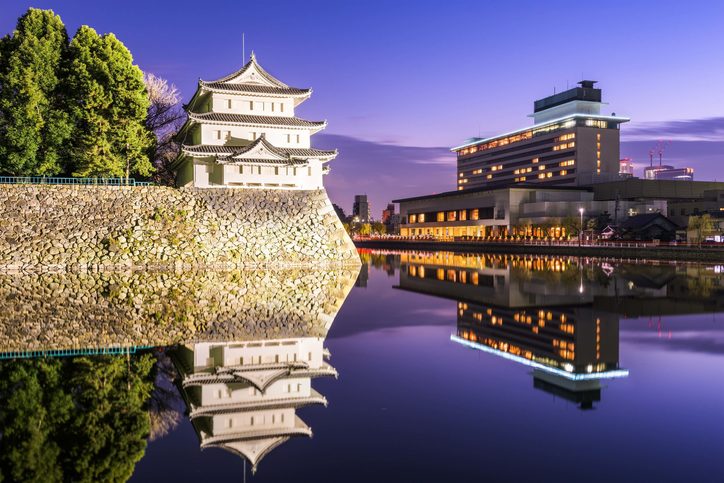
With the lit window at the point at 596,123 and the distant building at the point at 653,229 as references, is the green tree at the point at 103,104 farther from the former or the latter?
the lit window at the point at 596,123

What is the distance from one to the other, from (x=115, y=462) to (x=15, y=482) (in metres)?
1.03

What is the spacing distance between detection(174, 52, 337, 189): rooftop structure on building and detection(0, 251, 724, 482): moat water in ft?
80.5

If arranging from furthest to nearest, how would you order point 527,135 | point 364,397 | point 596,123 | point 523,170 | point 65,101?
point 523,170 < point 527,135 < point 596,123 < point 65,101 < point 364,397

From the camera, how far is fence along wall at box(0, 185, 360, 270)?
34.7 metres

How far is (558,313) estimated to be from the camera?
18.7 meters

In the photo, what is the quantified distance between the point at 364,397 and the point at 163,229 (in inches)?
1226

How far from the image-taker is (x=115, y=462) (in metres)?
6.75

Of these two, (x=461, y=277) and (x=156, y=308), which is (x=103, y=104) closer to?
(x=461, y=277)

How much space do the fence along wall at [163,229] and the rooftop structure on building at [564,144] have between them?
82.4 metres

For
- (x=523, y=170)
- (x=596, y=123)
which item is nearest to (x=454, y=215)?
(x=523, y=170)

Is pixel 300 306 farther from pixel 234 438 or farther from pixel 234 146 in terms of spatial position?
pixel 234 146

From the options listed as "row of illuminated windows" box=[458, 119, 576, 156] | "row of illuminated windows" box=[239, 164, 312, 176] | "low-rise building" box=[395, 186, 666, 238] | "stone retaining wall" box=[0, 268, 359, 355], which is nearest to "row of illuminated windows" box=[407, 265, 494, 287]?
"stone retaining wall" box=[0, 268, 359, 355]

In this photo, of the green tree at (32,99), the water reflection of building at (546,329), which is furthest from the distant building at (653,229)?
the green tree at (32,99)

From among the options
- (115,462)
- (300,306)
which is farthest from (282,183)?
(115,462)
